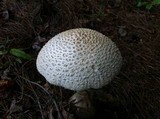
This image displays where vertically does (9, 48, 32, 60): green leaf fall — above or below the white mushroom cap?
below

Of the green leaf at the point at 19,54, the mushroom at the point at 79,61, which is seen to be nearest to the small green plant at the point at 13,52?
the green leaf at the point at 19,54

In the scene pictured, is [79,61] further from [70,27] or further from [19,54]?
[70,27]

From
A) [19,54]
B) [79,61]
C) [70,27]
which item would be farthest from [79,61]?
[70,27]

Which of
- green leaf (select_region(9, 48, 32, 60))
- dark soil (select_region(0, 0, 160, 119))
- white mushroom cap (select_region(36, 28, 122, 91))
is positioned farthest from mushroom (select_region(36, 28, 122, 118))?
green leaf (select_region(9, 48, 32, 60))

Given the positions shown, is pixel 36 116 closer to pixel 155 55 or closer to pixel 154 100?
pixel 154 100

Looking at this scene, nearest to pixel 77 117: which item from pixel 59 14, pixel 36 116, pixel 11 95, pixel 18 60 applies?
pixel 36 116

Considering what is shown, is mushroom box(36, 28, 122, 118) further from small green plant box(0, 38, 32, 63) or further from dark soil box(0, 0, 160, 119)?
small green plant box(0, 38, 32, 63)
